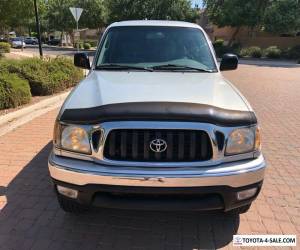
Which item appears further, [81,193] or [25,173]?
[25,173]

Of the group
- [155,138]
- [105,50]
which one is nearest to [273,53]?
[105,50]

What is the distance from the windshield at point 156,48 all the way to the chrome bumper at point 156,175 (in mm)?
1774

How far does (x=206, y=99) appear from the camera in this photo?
10.7 ft

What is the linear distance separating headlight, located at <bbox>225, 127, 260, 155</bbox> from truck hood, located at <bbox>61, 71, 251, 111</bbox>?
219 millimetres

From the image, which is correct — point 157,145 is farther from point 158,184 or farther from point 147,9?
point 147,9

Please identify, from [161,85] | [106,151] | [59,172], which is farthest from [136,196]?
[161,85]

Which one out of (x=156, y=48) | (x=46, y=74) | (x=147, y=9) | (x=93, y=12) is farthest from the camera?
(x=93, y=12)

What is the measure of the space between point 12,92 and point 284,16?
30333 millimetres

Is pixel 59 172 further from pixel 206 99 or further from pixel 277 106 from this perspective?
pixel 277 106

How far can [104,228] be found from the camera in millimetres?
3590

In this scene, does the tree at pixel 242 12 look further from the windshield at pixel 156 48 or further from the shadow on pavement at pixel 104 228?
the shadow on pavement at pixel 104 228

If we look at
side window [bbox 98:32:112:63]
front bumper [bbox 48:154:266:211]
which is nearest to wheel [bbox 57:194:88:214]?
front bumper [bbox 48:154:266:211]

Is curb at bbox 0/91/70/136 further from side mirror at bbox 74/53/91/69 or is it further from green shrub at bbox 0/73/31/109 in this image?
side mirror at bbox 74/53/91/69

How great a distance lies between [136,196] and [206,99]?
101cm
